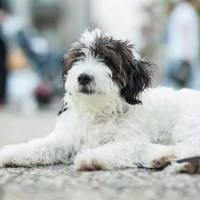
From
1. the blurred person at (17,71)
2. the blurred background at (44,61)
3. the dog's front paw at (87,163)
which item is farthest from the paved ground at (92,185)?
the blurred person at (17,71)

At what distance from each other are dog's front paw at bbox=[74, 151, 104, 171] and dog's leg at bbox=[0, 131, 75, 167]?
650mm

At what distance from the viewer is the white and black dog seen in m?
7.56

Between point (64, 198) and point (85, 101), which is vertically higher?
point (85, 101)

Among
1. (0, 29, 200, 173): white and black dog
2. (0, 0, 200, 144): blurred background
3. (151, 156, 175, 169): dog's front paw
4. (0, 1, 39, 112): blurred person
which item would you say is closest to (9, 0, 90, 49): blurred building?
(0, 0, 200, 144): blurred background

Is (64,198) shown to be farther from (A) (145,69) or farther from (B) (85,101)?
(A) (145,69)

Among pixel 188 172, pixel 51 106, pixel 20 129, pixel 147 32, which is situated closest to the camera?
pixel 188 172

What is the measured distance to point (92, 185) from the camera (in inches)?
265

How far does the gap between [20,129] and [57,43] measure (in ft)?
108

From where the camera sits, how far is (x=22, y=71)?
24.7 meters

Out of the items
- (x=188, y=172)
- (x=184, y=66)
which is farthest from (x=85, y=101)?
(x=184, y=66)

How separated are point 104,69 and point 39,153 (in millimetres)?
1050

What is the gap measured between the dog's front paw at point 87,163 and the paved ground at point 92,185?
3.5 inches

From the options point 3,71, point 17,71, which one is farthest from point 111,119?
point 17,71

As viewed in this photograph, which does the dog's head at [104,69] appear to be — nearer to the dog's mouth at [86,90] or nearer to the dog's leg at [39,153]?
the dog's mouth at [86,90]
